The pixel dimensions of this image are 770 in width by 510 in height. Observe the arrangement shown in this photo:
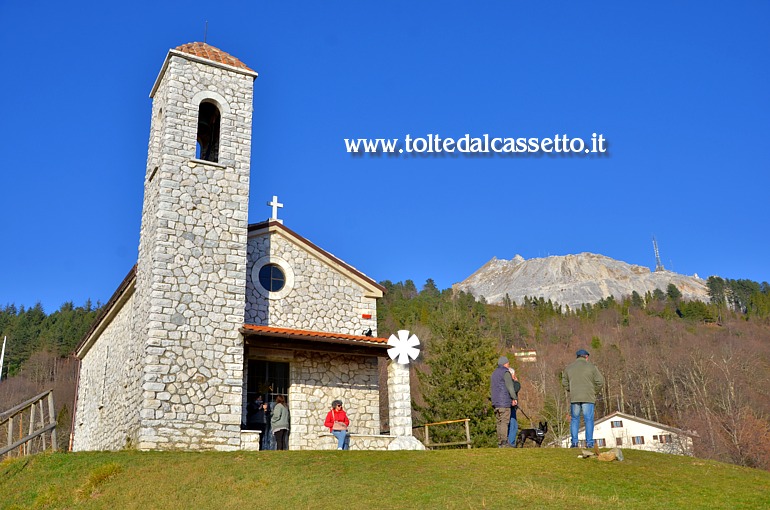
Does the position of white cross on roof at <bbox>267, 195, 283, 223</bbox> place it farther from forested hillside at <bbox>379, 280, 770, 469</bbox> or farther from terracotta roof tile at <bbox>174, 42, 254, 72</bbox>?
forested hillside at <bbox>379, 280, 770, 469</bbox>

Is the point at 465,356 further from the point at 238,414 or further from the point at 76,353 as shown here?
the point at 238,414

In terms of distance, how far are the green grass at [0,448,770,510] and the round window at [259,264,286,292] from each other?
660 cm

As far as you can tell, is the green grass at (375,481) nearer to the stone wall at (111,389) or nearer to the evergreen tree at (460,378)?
the stone wall at (111,389)

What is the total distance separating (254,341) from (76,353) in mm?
14312

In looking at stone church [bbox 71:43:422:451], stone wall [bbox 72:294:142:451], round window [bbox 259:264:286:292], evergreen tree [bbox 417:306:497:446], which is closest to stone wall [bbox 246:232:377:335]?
stone church [bbox 71:43:422:451]

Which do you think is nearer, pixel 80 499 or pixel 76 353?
pixel 80 499

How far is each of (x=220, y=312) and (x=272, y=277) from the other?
330cm

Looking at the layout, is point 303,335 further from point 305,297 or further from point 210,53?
point 210,53

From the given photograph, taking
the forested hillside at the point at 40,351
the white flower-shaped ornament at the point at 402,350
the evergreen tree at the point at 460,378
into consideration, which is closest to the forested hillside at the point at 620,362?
the evergreen tree at the point at 460,378

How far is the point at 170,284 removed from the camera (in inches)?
627

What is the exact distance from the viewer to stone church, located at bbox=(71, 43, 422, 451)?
15.4m

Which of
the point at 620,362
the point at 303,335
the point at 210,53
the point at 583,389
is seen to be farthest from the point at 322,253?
the point at 620,362

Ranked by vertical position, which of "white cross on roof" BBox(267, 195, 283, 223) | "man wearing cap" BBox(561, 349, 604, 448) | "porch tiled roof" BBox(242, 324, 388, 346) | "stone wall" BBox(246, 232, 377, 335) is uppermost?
"white cross on roof" BBox(267, 195, 283, 223)

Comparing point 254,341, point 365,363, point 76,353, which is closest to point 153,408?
point 254,341
